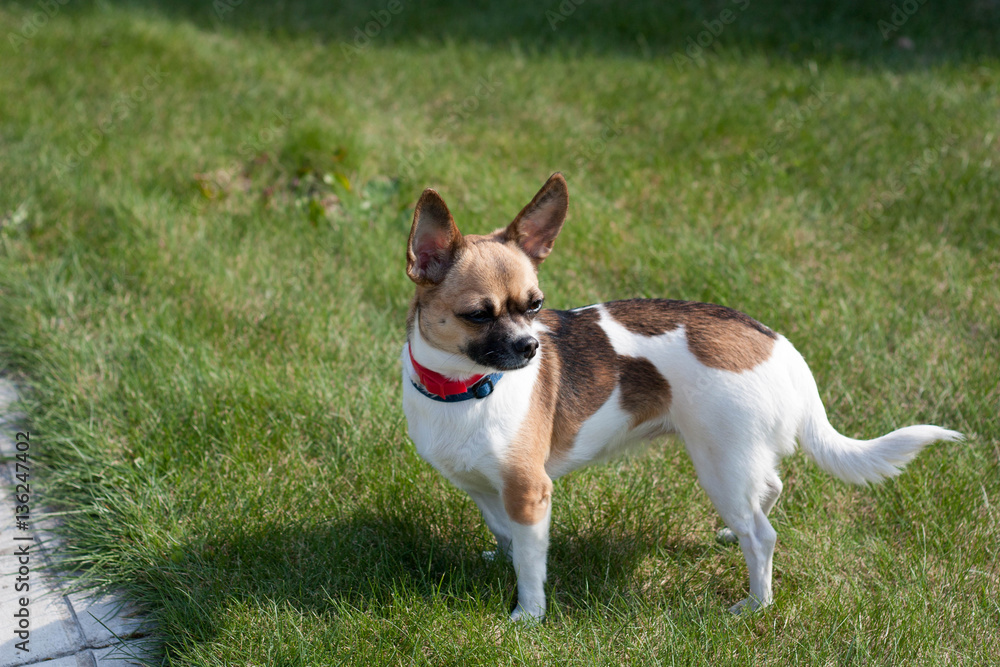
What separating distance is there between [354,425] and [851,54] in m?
6.17

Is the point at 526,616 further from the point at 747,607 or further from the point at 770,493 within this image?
the point at 770,493

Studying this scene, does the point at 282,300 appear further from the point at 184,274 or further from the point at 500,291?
the point at 500,291

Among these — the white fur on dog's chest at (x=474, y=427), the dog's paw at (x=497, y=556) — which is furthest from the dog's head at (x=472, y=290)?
the dog's paw at (x=497, y=556)

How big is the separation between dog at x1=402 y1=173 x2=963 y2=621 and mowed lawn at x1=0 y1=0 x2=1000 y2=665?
400 mm

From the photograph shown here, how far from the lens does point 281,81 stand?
724 centimetres

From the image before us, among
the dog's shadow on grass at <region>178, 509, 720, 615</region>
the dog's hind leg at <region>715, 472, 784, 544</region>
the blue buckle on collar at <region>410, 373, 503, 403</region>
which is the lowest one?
the dog's shadow on grass at <region>178, 509, 720, 615</region>

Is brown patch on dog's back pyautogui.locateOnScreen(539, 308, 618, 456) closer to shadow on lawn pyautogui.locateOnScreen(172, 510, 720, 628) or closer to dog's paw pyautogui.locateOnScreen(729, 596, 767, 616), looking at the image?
shadow on lawn pyautogui.locateOnScreen(172, 510, 720, 628)

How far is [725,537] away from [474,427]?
126cm

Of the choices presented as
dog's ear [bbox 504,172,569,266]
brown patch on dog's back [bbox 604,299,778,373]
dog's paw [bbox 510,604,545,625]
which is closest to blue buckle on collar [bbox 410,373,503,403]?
dog's ear [bbox 504,172,569,266]

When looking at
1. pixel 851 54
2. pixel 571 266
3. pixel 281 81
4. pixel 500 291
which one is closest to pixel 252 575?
pixel 500 291

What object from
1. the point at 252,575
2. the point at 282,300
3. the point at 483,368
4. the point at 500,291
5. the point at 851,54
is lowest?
the point at 252,575

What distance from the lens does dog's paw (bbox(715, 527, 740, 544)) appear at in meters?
3.14

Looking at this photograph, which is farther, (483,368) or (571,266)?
(571,266)

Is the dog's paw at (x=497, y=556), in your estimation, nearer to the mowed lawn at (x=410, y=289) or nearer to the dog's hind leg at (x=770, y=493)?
the mowed lawn at (x=410, y=289)
